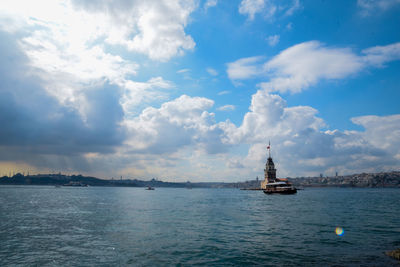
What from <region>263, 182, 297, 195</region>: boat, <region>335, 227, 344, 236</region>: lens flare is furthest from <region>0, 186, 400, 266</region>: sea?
<region>263, 182, 297, 195</region>: boat

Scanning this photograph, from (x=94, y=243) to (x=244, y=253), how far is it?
15.2 meters

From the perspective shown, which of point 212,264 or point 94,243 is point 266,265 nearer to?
point 212,264

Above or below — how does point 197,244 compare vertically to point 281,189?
above

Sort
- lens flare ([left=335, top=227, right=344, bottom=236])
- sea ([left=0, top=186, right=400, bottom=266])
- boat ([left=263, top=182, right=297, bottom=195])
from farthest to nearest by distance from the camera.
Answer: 1. boat ([left=263, top=182, right=297, bottom=195])
2. lens flare ([left=335, top=227, right=344, bottom=236])
3. sea ([left=0, top=186, right=400, bottom=266])

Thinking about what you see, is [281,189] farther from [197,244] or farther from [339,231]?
[197,244]

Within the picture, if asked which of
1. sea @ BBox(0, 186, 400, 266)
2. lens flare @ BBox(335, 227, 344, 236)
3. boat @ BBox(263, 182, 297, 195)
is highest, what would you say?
sea @ BBox(0, 186, 400, 266)

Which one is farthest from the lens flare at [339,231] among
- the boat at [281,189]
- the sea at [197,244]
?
the boat at [281,189]

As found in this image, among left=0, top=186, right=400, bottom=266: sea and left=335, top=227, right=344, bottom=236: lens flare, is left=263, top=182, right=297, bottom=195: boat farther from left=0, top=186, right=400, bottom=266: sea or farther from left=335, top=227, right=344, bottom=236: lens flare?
left=335, top=227, right=344, bottom=236: lens flare

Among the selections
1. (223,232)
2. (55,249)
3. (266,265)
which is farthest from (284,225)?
(55,249)

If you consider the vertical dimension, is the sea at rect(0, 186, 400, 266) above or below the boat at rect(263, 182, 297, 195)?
above

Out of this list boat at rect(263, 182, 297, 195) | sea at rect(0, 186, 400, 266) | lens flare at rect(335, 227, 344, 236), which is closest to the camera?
sea at rect(0, 186, 400, 266)

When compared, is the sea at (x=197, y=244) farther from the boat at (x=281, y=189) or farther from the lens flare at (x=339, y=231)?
the boat at (x=281, y=189)

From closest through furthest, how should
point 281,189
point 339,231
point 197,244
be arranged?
point 197,244
point 339,231
point 281,189

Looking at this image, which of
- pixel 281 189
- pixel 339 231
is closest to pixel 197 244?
pixel 339 231
